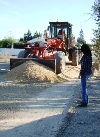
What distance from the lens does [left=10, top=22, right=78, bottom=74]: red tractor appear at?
1732 centimetres

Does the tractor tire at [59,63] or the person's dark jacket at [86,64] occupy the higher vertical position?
the person's dark jacket at [86,64]

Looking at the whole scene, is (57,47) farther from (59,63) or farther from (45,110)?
(45,110)

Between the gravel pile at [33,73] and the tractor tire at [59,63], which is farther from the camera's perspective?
the tractor tire at [59,63]

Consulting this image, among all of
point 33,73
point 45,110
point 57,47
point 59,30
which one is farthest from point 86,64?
point 59,30

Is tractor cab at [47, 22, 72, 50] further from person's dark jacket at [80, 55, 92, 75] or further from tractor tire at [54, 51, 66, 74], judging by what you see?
person's dark jacket at [80, 55, 92, 75]

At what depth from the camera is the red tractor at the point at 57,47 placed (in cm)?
1732

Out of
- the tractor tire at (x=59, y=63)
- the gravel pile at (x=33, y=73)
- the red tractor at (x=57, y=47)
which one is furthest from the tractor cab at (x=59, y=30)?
the gravel pile at (x=33, y=73)

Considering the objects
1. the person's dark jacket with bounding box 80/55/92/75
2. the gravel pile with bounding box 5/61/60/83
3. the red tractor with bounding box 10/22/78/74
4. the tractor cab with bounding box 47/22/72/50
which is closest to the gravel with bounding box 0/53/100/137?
the gravel pile with bounding box 5/61/60/83

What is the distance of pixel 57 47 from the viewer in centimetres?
2067

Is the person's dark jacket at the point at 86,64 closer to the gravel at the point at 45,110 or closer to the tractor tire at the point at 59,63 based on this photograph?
the gravel at the point at 45,110

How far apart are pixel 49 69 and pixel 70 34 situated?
27.3ft

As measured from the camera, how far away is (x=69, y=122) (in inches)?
278

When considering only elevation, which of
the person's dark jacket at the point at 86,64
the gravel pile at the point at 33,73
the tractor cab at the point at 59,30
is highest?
the tractor cab at the point at 59,30

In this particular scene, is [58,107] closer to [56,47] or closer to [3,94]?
[3,94]
